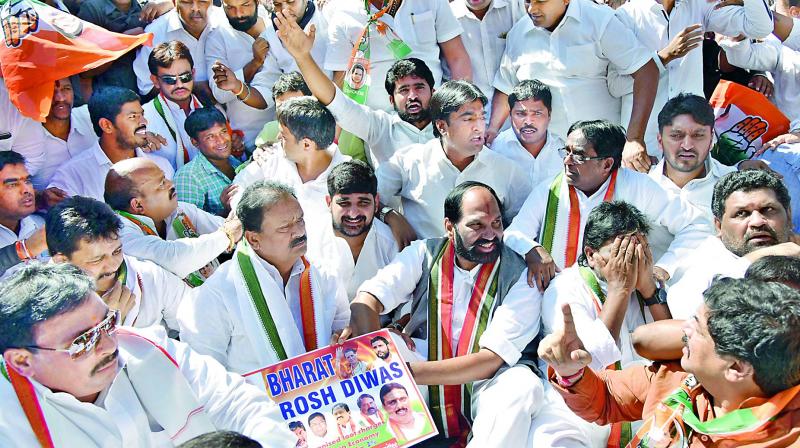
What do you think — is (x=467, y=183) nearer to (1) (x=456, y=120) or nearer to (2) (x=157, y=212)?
(1) (x=456, y=120)

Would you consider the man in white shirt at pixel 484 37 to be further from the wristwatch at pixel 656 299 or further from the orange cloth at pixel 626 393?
the orange cloth at pixel 626 393

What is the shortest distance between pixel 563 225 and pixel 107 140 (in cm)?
300

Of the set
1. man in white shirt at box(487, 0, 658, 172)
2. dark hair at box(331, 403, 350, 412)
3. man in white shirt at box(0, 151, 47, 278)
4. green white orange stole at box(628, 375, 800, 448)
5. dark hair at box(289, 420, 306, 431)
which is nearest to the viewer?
green white orange stole at box(628, 375, 800, 448)

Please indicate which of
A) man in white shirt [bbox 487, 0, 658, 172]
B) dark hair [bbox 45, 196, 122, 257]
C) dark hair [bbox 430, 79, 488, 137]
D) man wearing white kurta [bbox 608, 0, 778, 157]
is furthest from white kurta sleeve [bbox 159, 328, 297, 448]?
man wearing white kurta [bbox 608, 0, 778, 157]

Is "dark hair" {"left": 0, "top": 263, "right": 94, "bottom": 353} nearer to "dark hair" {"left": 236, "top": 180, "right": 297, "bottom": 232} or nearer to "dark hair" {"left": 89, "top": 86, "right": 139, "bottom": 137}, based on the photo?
"dark hair" {"left": 236, "top": 180, "right": 297, "bottom": 232}

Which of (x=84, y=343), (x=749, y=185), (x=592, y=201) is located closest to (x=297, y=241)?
(x=84, y=343)

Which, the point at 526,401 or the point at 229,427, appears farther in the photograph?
the point at 526,401

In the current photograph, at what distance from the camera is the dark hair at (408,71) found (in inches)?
211

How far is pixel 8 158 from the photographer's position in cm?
475

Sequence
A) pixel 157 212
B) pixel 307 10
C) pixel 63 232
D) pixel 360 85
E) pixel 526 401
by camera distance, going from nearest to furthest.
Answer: pixel 526 401 → pixel 63 232 → pixel 157 212 → pixel 360 85 → pixel 307 10

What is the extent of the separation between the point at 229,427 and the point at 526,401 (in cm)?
133

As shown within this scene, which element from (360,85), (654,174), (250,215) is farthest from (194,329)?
(654,174)

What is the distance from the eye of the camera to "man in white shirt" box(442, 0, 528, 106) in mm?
6059

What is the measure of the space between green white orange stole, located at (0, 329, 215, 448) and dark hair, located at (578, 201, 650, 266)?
1.95 meters
